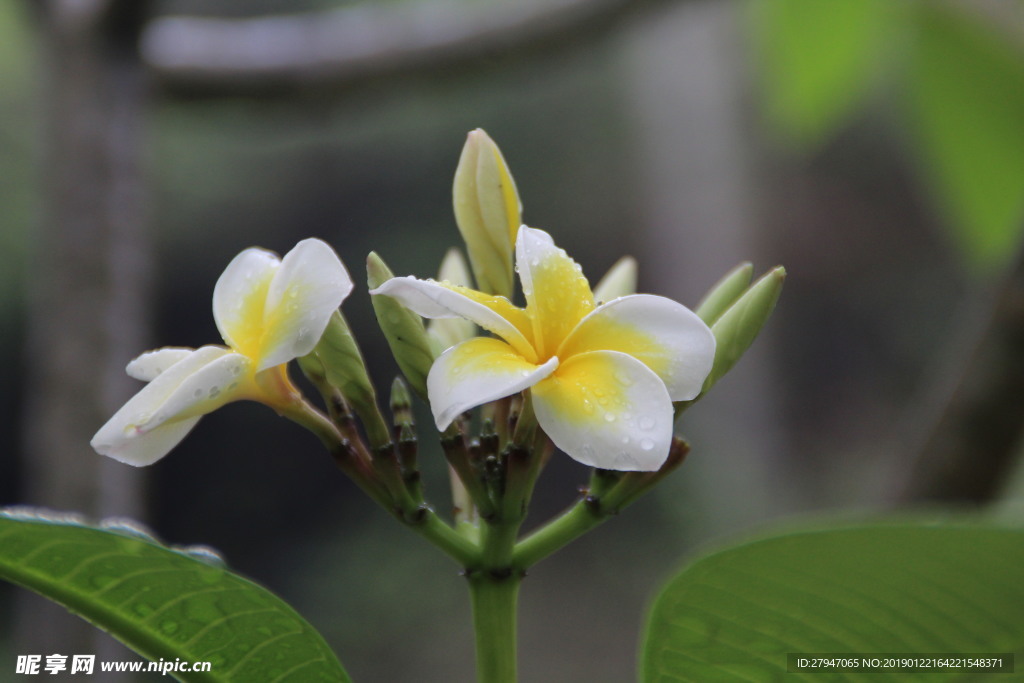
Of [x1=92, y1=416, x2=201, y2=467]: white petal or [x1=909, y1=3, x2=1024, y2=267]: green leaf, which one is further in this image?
[x1=909, y1=3, x2=1024, y2=267]: green leaf

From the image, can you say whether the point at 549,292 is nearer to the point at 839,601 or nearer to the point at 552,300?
the point at 552,300

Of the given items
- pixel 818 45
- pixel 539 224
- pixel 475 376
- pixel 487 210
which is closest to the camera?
pixel 475 376

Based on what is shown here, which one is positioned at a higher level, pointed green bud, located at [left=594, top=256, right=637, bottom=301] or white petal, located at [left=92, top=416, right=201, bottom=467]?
pointed green bud, located at [left=594, top=256, right=637, bottom=301]

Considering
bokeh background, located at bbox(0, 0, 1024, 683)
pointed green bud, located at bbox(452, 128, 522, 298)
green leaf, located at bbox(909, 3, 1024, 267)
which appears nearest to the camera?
pointed green bud, located at bbox(452, 128, 522, 298)

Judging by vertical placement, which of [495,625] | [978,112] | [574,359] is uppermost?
[978,112]

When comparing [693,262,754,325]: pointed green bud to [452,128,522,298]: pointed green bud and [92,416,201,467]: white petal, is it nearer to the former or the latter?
[452,128,522,298]: pointed green bud

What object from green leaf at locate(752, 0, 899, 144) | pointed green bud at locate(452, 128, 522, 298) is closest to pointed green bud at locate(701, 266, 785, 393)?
pointed green bud at locate(452, 128, 522, 298)

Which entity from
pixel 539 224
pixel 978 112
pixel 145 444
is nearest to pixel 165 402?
pixel 145 444

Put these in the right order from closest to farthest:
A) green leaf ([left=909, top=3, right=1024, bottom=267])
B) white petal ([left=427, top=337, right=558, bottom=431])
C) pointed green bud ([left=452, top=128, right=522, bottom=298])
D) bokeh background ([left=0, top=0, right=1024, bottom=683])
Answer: white petal ([left=427, top=337, right=558, bottom=431]) → pointed green bud ([left=452, top=128, right=522, bottom=298]) → bokeh background ([left=0, top=0, right=1024, bottom=683]) → green leaf ([left=909, top=3, right=1024, bottom=267])
